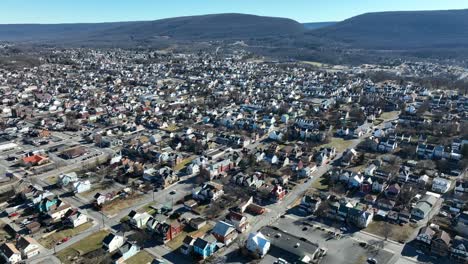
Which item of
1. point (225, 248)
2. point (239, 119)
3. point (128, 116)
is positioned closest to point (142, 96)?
point (128, 116)

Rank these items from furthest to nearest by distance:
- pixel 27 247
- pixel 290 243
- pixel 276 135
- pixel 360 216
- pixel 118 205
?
1. pixel 276 135
2. pixel 118 205
3. pixel 360 216
4. pixel 290 243
5. pixel 27 247

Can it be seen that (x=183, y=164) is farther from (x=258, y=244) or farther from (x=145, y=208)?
(x=258, y=244)

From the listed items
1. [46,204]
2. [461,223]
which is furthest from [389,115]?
[46,204]

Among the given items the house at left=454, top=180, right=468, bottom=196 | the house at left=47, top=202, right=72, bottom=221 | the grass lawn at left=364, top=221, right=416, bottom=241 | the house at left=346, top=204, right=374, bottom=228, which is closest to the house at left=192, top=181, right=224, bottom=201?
the house at left=47, top=202, right=72, bottom=221

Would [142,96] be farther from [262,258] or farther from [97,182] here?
[262,258]

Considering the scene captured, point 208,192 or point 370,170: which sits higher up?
point 370,170

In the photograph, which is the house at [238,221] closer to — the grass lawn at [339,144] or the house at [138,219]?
the house at [138,219]
